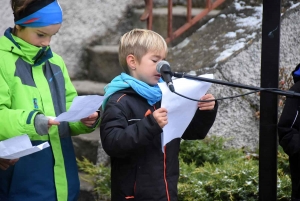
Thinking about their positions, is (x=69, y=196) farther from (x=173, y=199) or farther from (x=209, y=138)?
(x=209, y=138)

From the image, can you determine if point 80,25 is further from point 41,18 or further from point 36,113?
point 36,113

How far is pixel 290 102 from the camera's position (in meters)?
3.44

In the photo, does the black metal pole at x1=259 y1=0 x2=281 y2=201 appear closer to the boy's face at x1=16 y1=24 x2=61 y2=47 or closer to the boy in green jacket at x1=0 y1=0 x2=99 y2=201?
the boy in green jacket at x1=0 y1=0 x2=99 y2=201

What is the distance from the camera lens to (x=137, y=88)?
307 centimetres

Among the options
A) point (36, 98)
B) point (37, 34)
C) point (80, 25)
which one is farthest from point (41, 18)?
point (80, 25)

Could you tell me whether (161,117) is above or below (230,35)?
below

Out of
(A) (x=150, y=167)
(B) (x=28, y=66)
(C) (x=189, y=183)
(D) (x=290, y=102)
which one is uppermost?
(B) (x=28, y=66)

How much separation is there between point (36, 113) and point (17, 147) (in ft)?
0.57

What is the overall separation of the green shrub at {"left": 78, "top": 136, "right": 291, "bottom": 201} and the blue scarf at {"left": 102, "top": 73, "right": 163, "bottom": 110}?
4.07 ft

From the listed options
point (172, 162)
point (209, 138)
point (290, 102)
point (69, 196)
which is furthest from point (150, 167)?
point (209, 138)

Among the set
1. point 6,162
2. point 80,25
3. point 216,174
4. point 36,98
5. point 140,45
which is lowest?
point 216,174

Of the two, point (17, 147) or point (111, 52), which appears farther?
point (111, 52)

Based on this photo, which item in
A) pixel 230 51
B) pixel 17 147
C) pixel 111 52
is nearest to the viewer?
pixel 17 147

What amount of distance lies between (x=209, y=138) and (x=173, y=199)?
1644 millimetres
